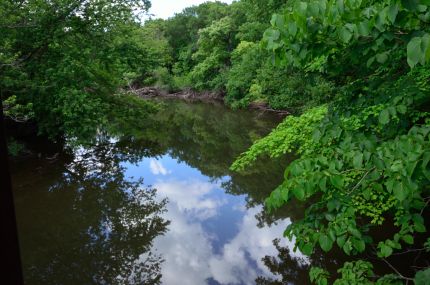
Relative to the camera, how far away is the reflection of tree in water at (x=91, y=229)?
8.62m

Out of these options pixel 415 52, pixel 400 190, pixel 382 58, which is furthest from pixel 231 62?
pixel 415 52

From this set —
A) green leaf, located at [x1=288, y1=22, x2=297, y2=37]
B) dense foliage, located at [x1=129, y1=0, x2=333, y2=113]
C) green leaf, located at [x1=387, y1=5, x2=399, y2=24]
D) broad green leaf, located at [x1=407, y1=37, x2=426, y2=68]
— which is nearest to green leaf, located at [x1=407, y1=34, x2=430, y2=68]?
broad green leaf, located at [x1=407, y1=37, x2=426, y2=68]

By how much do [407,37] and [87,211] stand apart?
38.2 ft

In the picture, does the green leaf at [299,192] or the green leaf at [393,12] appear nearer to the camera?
the green leaf at [393,12]

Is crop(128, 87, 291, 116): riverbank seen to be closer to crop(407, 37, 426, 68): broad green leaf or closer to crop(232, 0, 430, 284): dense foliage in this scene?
crop(232, 0, 430, 284): dense foliage

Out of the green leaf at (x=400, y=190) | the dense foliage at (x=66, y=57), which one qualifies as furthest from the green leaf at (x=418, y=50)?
the dense foliage at (x=66, y=57)

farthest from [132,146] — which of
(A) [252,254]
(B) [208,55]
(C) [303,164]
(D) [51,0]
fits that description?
(B) [208,55]

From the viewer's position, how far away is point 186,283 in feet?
27.1

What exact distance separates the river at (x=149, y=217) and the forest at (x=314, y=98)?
1212mm

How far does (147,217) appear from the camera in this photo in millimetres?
11492

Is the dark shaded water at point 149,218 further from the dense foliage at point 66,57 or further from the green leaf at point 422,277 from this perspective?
the green leaf at point 422,277

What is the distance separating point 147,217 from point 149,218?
95 millimetres

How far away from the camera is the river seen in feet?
28.3

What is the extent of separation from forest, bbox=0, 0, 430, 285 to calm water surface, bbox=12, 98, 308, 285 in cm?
127
